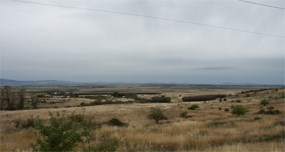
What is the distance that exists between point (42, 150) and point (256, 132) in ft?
52.0

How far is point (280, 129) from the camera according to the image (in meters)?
23.5

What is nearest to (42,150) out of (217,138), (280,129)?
(217,138)

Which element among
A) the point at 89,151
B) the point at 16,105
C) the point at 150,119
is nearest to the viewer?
the point at 89,151

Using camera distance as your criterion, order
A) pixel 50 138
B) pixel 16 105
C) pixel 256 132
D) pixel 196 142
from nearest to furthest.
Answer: pixel 50 138 → pixel 196 142 → pixel 256 132 → pixel 16 105

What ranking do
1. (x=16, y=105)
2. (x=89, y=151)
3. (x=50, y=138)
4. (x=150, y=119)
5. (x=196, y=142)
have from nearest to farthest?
(x=89, y=151) → (x=50, y=138) → (x=196, y=142) → (x=150, y=119) → (x=16, y=105)

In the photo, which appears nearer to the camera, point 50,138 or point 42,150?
point 42,150

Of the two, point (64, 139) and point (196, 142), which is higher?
point (64, 139)

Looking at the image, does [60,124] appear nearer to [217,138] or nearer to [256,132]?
[217,138]

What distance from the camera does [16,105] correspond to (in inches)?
3007

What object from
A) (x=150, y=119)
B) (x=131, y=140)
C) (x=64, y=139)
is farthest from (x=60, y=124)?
(x=150, y=119)

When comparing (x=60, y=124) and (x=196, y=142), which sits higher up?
(x=60, y=124)

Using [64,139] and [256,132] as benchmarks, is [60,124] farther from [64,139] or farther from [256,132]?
[256,132]

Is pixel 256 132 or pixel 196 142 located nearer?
pixel 196 142

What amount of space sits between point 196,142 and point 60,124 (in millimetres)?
9404
